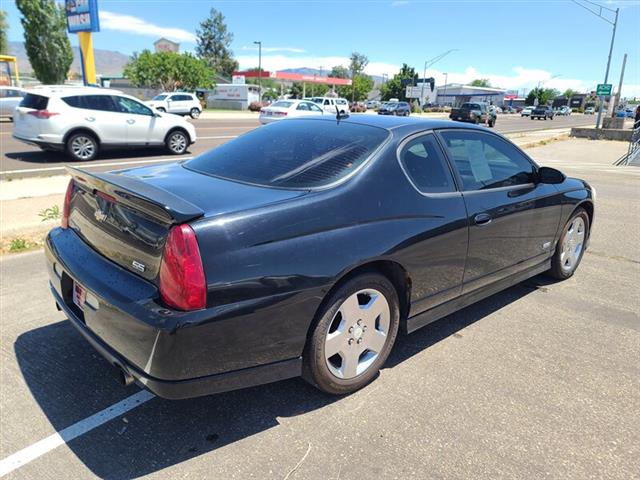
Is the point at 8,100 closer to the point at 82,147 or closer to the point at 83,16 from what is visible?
the point at 83,16

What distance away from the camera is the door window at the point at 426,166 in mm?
3145

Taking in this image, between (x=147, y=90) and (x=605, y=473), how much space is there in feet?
214

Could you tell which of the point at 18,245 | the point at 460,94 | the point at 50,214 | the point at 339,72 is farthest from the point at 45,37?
the point at 339,72

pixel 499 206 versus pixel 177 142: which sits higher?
pixel 499 206

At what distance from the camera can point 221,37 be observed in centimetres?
12000

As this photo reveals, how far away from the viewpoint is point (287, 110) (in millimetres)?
23188

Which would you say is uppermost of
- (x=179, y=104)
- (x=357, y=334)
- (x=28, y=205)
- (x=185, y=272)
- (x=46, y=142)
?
(x=179, y=104)

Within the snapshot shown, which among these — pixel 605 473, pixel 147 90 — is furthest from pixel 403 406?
pixel 147 90

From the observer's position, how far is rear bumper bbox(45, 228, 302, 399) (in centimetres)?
219

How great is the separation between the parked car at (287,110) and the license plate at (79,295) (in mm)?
20615

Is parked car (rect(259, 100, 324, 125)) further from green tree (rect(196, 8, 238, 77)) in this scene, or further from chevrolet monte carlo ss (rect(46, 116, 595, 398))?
green tree (rect(196, 8, 238, 77))

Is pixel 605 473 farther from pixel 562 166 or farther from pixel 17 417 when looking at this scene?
pixel 562 166

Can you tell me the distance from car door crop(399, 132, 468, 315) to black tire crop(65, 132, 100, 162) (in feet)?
35.0

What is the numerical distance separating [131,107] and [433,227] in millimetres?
11516
